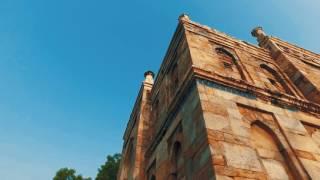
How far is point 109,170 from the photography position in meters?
25.0

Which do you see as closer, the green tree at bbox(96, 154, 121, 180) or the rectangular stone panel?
the rectangular stone panel

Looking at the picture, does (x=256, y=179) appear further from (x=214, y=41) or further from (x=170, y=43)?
(x=170, y=43)

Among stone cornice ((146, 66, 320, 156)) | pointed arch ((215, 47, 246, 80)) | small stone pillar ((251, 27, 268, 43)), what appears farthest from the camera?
small stone pillar ((251, 27, 268, 43))

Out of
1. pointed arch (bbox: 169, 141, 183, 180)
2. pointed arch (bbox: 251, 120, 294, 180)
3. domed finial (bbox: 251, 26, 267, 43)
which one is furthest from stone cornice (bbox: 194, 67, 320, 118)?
domed finial (bbox: 251, 26, 267, 43)

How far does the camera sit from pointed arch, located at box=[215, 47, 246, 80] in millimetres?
9117

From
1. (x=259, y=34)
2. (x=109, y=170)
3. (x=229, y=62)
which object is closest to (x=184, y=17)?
(x=229, y=62)

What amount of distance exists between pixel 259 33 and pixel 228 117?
34.2 feet

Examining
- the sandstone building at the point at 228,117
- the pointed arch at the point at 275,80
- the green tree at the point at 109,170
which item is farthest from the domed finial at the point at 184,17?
the green tree at the point at 109,170

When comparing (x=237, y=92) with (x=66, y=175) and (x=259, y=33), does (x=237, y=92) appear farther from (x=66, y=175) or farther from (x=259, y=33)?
(x=66, y=175)

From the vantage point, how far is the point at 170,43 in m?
11.5

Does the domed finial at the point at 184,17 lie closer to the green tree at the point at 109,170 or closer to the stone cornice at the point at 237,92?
the stone cornice at the point at 237,92

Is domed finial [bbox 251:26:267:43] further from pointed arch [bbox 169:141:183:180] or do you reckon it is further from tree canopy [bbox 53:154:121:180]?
tree canopy [bbox 53:154:121:180]

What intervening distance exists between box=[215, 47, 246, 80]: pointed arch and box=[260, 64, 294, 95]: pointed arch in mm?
1120

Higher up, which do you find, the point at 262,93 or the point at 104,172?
the point at 104,172
